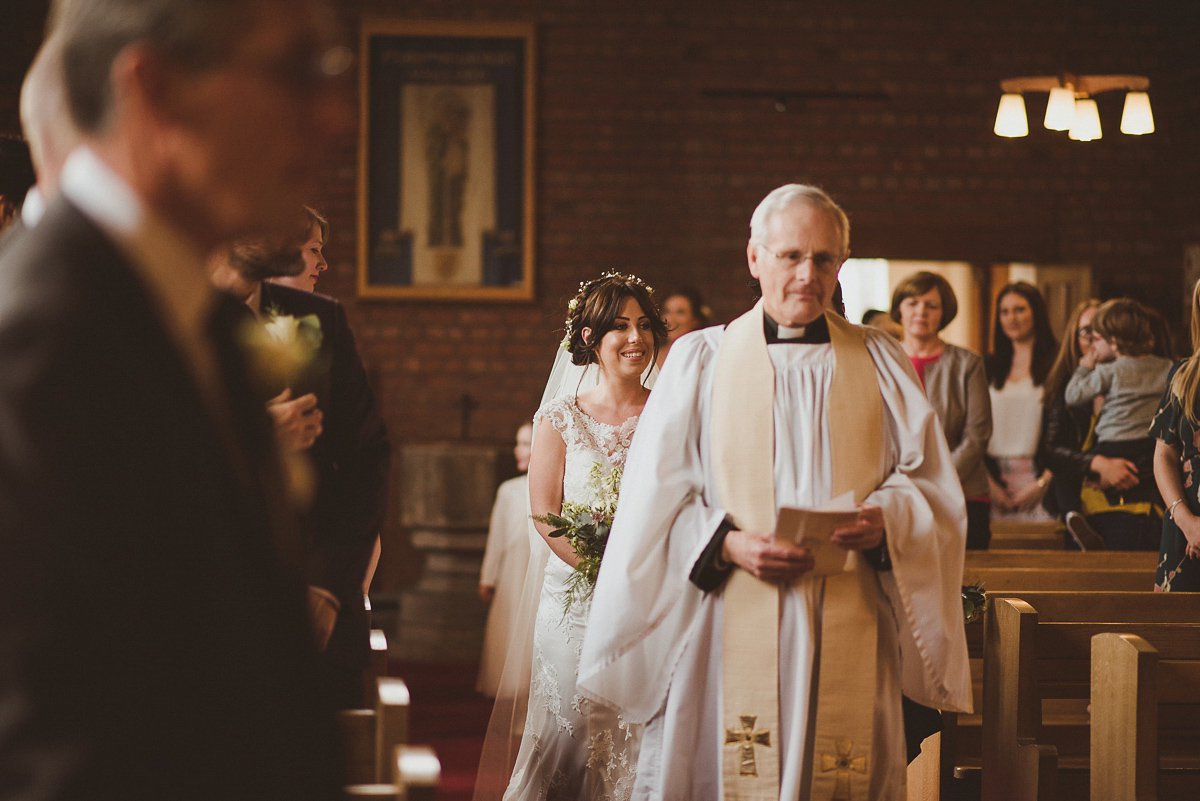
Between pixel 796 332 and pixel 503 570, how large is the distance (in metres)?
4.25

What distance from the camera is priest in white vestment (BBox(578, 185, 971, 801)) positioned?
8.33ft

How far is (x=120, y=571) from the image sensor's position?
2.94 ft

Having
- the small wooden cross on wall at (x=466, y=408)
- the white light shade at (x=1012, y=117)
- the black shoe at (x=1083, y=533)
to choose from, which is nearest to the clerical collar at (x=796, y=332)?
the black shoe at (x=1083, y=533)

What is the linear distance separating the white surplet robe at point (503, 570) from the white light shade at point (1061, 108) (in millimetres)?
3656

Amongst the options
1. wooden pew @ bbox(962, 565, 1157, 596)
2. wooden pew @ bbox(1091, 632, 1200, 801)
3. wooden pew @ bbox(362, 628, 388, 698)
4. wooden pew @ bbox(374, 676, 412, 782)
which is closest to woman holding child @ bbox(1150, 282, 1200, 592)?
wooden pew @ bbox(962, 565, 1157, 596)

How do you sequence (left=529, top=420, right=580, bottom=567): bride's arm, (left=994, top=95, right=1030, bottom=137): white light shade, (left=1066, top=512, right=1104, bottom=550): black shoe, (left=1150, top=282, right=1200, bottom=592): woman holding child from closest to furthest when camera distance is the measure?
(left=529, top=420, right=580, bottom=567): bride's arm < (left=1150, top=282, right=1200, bottom=592): woman holding child < (left=1066, top=512, right=1104, bottom=550): black shoe < (left=994, top=95, right=1030, bottom=137): white light shade

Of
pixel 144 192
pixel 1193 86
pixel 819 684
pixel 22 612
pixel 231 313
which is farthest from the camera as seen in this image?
pixel 1193 86

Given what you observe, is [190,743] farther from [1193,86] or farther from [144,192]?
[1193,86]

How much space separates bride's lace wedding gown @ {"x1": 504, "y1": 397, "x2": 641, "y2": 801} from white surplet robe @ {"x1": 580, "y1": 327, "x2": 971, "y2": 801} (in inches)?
22.5

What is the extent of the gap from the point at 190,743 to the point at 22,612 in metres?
0.17

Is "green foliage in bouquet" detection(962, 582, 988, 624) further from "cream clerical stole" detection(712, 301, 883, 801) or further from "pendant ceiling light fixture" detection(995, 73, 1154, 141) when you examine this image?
"pendant ceiling light fixture" detection(995, 73, 1154, 141)

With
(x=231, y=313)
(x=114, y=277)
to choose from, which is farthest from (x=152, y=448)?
(x=231, y=313)

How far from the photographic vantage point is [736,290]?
9.09 metres

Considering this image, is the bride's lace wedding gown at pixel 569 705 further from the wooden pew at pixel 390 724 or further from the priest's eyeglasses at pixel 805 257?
the wooden pew at pixel 390 724
